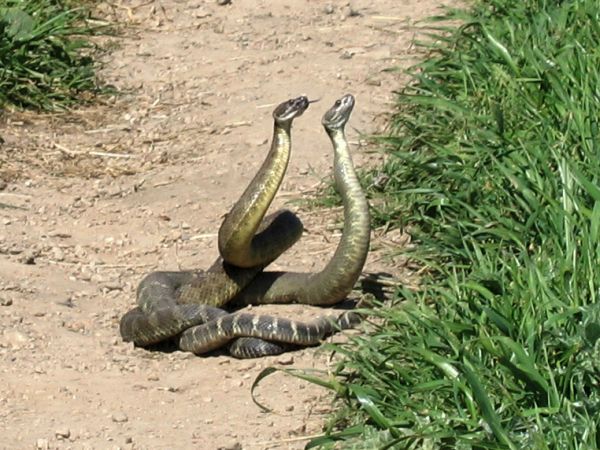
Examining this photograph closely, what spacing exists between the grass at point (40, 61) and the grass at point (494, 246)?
2.05 m

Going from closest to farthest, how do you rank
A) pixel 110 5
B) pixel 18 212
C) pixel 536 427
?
pixel 536 427
pixel 18 212
pixel 110 5

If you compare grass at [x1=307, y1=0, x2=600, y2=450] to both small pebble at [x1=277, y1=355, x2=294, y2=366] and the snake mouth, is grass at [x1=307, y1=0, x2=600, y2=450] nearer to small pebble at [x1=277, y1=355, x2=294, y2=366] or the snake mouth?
small pebble at [x1=277, y1=355, x2=294, y2=366]

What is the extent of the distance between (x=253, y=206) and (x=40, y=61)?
3.27 meters

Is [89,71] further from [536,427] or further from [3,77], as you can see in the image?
[536,427]

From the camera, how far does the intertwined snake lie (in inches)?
235

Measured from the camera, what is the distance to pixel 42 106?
354 inches

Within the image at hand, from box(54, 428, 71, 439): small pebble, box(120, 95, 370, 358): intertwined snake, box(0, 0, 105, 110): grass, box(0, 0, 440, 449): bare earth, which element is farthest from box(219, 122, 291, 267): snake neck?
box(0, 0, 105, 110): grass

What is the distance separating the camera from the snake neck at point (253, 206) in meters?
6.21

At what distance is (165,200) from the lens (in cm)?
771

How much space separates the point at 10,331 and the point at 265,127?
2.61m

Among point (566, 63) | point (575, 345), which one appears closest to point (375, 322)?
point (575, 345)

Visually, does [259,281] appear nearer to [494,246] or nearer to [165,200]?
[494,246]

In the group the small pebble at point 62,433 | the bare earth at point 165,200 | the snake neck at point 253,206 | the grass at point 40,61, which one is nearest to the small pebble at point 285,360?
the bare earth at point 165,200

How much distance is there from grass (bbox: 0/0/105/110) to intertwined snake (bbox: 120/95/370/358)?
2725 millimetres
